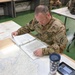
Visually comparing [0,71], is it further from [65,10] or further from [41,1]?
[41,1]

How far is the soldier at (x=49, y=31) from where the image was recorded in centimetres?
119

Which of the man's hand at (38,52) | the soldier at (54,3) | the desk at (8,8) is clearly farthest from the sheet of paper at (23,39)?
the soldier at (54,3)

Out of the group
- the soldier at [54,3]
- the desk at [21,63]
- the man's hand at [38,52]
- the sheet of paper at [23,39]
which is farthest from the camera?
the soldier at [54,3]

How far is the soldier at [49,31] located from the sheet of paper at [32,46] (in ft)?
0.17

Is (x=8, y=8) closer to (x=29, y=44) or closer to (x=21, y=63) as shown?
(x=29, y=44)

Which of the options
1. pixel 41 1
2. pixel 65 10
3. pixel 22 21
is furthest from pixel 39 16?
pixel 41 1

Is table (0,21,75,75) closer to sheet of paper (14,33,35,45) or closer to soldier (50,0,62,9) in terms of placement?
sheet of paper (14,33,35,45)

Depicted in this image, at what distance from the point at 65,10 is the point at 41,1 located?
7.24 ft

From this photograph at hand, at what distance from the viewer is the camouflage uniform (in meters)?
1.20

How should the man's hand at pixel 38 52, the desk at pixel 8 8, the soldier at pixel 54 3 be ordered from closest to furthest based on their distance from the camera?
the man's hand at pixel 38 52
the desk at pixel 8 8
the soldier at pixel 54 3

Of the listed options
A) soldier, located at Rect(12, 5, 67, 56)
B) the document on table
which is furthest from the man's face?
the document on table

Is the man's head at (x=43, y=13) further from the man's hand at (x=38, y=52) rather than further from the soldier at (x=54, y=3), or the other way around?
the soldier at (x=54, y=3)

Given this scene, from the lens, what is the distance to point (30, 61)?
1.09 meters

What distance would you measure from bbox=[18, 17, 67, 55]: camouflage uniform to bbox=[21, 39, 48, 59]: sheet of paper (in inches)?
4.1
